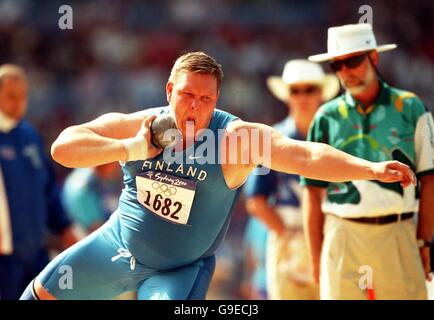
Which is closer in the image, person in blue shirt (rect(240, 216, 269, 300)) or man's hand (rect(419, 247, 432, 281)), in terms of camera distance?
man's hand (rect(419, 247, 432, 281))

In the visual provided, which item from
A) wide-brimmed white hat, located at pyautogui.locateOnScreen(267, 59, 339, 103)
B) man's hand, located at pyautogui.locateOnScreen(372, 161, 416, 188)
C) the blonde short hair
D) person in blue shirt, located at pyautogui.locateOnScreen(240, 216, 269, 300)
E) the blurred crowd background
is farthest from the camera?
the blurred crowd background

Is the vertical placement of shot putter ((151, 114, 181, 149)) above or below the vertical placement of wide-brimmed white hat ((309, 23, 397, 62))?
below

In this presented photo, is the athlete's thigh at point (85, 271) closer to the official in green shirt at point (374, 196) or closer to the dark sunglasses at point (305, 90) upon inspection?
the official in green shirt at point (374, 196)

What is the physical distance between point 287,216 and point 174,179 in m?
3.18

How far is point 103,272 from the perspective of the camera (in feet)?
17.9

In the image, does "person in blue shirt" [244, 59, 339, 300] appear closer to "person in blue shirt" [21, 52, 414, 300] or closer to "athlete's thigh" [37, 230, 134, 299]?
"person in blue shirt" [21, 52, 414, 300]

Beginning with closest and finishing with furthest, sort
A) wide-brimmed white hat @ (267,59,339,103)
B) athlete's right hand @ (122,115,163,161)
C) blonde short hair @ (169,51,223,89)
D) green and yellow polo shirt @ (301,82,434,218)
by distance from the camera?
athlete's right hand @ (122,115,163,161) < blonde short hair @ (169,51,223,89) < green and yellow polo shirt @ (301,82,434,218) < wide-brimmed white hat @ (267,59,339,103)

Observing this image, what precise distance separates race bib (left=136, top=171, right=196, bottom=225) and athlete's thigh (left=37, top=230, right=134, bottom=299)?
396 mm

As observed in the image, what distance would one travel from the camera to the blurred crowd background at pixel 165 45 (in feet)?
50.7

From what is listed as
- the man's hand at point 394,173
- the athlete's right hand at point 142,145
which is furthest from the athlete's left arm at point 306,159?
the athlete's right hand at point 142,145

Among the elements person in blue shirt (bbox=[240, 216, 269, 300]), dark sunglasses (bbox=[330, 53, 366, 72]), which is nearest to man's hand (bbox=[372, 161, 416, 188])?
dark sunglasses (bbox=[330, 53, 366, 72])

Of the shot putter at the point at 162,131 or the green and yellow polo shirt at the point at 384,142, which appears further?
the green and yellow polo shirt at the point at 384,142

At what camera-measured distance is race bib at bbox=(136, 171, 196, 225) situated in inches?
204
